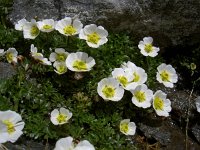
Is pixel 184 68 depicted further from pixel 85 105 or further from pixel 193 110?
pixel 85 105

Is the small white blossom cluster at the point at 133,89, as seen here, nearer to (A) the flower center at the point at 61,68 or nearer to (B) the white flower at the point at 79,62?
(B) the white flower at the point at 79,62

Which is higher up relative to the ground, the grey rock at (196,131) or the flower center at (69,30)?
the flower center at (69,30)

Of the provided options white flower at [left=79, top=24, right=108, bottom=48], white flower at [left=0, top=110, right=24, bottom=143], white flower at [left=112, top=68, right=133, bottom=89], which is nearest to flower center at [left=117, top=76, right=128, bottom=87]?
white flower at [left=112, top=68, right=133, bottom=89]

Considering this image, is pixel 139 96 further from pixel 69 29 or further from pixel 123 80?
pixel 69 29

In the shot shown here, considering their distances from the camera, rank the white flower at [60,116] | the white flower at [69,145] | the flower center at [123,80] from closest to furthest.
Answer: the white flower at [69,145], the white flower at [60,116], the flower center at [123,80]

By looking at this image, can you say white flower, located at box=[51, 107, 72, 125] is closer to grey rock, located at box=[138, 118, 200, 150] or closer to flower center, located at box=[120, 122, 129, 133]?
flower center, located at box=[120, 122, 129, 133]

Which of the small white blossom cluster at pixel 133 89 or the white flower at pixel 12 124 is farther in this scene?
the small white blossom cluster at pixel 133 89

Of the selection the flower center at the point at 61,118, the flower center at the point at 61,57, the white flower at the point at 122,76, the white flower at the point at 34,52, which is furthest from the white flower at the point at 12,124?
the white flower at the point at 122,76
